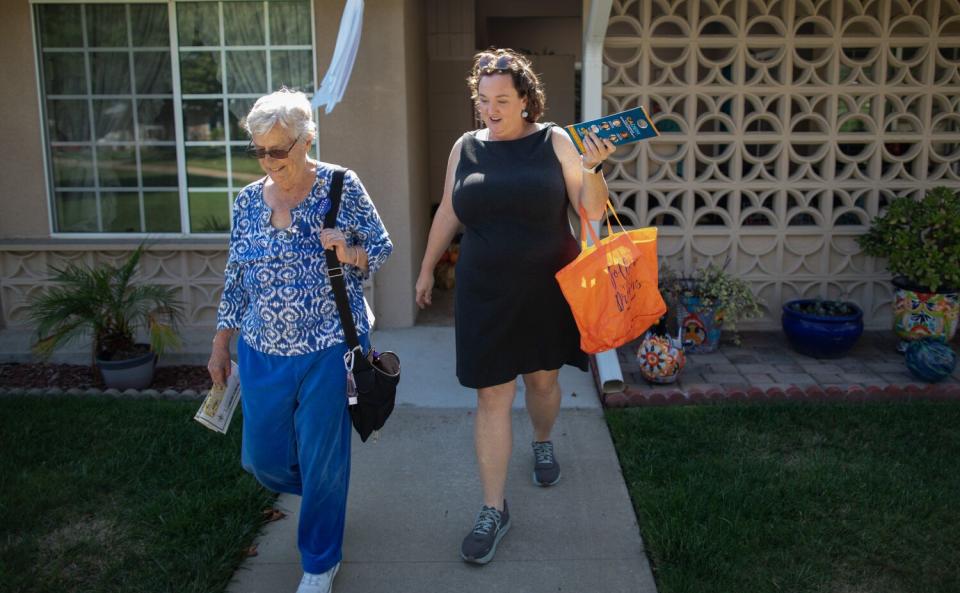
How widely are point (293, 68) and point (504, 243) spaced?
3.58 m

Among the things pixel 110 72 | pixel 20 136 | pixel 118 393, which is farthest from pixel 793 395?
pixel 20 136

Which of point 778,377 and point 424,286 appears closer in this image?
point 424,286

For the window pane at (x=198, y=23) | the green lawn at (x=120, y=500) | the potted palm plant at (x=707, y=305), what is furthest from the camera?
the window pane at (x=198, y=23)

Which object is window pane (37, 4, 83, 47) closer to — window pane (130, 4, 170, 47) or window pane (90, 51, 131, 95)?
window pane (90, 51, 131, 95)

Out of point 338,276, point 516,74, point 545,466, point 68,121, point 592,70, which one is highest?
point 592,70

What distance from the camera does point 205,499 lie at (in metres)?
3.86

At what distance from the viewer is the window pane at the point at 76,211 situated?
6.56 meters

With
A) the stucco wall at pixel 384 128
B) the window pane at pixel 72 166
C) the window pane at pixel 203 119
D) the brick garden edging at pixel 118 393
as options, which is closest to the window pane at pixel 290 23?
the stucco wall at pixel 384 128

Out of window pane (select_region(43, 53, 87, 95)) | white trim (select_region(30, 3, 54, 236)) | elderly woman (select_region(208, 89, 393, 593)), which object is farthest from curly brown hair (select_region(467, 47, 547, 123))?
white trim (select_region(30, 3, 54, 236))

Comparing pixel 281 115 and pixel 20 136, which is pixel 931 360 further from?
pixel 20 136

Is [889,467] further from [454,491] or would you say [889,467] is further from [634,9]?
[634,9]

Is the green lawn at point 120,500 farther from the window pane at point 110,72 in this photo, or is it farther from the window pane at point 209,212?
the window pane at point 110,72

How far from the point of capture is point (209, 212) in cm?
655

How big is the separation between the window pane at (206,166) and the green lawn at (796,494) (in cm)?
347
